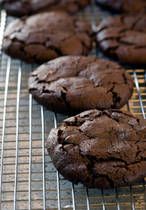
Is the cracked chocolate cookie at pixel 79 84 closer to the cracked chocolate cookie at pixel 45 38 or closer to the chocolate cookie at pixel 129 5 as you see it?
the cracked chocolate cookie at pixel 45 38

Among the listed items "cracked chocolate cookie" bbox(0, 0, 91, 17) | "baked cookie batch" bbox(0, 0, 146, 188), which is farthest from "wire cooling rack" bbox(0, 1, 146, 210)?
"cracked chocolate cookie" bbox(0, 0, 91, 17)

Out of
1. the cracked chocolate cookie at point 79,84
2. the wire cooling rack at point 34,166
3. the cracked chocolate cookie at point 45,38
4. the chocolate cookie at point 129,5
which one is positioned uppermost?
the chocolate cookie at point 129,5

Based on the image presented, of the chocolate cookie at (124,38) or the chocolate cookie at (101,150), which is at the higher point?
the chocolate cookie at (124,38)

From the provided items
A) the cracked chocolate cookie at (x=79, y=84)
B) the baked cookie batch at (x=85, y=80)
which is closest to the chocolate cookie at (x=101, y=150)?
the baked cookie batch at (x=85, y=80)

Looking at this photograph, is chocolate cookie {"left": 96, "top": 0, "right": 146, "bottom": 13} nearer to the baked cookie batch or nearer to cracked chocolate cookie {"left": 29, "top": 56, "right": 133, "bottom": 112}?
the baked cookie batch

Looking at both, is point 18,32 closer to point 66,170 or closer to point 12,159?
point 12,159

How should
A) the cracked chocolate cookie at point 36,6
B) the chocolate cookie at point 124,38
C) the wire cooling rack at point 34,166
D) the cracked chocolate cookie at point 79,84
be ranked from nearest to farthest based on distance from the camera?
the wire cooling rack at point 34,166 < the cracked chocolate cookie at point 79,84 < the chocolate cookie at point 124,38 < the cracked chocolate cookie at point 36,6

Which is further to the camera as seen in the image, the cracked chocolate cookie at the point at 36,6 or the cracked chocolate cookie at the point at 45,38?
the cracked chocolate cookie at the point at 36,6

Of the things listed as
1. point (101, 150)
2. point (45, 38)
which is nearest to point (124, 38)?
point (45, 38)
